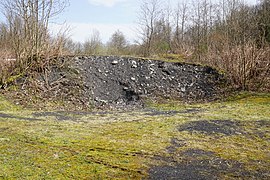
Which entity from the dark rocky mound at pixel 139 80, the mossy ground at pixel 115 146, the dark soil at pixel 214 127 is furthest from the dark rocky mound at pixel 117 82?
the dark soil at pixel 214 127

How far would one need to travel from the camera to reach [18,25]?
39.0ft

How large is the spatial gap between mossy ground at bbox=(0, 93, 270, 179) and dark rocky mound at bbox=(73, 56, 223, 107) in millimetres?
3887

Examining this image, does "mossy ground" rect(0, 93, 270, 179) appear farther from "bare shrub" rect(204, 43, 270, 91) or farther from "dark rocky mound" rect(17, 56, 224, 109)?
"bare shrub" rect(204, 43, 270, 91)

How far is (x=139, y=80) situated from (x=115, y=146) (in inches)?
318

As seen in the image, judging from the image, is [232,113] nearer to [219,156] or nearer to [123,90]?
[219,156]

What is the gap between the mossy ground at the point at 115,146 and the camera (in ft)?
11.8

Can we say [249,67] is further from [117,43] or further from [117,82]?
[117,43]

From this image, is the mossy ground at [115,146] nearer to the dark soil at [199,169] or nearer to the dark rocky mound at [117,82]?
the dark soil at [199,169]

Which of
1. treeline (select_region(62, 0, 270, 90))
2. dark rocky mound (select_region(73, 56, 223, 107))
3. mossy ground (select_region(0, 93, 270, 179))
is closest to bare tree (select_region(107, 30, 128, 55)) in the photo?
treeline (select_region(62, 0, 270, 90))

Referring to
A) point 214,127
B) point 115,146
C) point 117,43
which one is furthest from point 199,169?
point 117,43

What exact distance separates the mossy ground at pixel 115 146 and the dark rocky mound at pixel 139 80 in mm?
3887

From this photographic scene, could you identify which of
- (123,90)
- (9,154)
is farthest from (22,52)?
(9,154)

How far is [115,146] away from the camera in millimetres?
4746

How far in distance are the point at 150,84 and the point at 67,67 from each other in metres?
3.81
